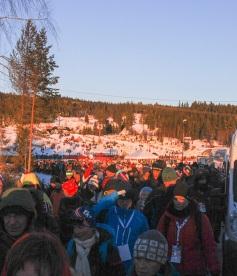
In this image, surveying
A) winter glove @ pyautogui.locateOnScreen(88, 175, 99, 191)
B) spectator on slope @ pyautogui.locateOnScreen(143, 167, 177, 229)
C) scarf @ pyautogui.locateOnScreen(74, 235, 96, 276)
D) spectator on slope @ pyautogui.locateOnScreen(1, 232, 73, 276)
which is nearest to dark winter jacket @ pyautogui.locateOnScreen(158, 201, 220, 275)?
spectator on slope @ pyautogui.locateOnScreen(143, 167, 177, 229)

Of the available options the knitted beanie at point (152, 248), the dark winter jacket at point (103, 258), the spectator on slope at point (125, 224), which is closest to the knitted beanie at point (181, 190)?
the spectator on slope at point (125, 224)

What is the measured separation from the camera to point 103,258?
13.5 feet

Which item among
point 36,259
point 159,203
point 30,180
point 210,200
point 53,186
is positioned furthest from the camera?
point 53,186

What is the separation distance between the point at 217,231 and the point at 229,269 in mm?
3906

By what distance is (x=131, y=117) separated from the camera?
18850 cm

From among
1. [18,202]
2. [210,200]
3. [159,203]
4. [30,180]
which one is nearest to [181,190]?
[159,203]

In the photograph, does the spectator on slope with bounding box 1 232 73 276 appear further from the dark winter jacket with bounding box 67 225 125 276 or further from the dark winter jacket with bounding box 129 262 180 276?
the dark winter jacket with bounding box 67 225 125 276

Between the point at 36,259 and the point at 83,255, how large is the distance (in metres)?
2.16

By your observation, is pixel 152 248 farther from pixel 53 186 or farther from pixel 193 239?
pixel 53 186

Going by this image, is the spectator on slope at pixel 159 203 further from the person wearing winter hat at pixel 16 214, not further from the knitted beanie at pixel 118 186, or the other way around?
the person wearing winter hat at pixel 16 214

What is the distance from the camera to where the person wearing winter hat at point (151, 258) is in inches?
142

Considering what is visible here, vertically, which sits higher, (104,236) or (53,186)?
(104,236)

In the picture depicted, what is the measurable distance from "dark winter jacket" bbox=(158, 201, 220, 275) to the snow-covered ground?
255ft

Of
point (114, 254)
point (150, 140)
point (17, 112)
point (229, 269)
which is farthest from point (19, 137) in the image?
point (150, 140)
